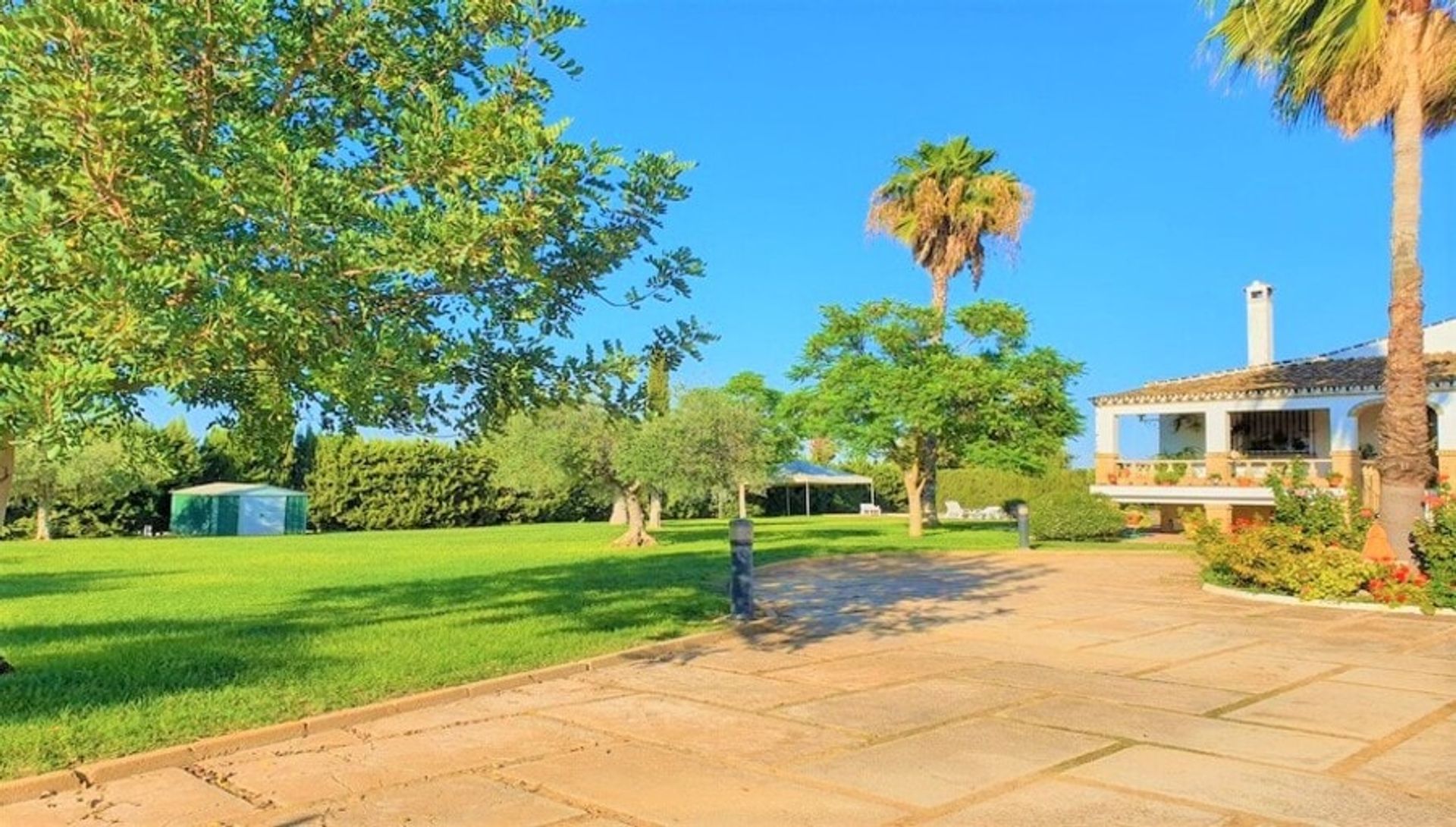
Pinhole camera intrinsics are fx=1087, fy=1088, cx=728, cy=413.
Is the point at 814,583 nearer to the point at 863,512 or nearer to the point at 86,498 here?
the point at 86,498

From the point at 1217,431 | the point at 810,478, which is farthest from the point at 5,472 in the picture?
the point at 810,478

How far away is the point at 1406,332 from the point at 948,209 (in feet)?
61.6

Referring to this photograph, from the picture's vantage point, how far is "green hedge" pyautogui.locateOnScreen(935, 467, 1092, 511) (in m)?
44.7

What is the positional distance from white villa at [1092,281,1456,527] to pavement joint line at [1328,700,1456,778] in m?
19.7

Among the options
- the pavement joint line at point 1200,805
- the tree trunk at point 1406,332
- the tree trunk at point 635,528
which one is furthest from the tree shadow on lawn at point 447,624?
the tree trunk at point 635,528

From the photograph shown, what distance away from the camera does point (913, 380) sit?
2773 cm

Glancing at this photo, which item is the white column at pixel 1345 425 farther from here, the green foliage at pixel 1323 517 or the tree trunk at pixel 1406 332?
the tree trunk at pixel 1406 332

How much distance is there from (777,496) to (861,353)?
2685 centimetres

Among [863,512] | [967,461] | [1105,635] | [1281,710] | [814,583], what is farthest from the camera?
[863,512]

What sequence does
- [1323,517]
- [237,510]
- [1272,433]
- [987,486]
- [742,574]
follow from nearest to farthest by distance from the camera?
[742,574] < [1323,517] < [1272,433] < [237,510] < [987,486]

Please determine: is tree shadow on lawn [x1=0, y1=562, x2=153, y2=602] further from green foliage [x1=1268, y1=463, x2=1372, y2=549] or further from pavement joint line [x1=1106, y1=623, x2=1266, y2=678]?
green foliage [x1=1268, y1=463, x2=1372, y2=549]

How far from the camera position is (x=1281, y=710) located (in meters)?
6.74

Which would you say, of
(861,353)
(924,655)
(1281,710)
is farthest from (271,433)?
(861,353)

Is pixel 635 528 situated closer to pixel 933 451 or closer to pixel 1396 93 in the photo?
pixel 933 451
